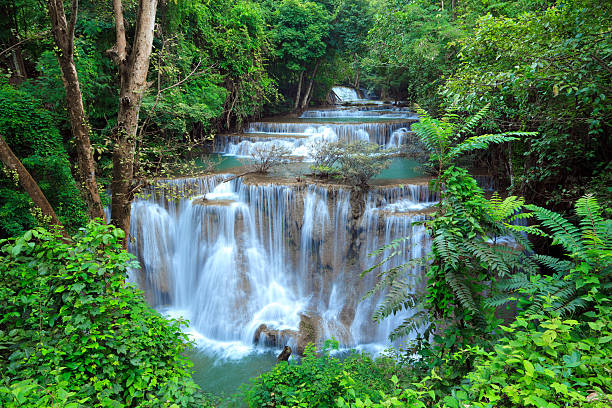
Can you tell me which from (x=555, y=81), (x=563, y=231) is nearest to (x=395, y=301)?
(x=563, y=231)

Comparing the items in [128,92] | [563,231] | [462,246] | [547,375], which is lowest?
[547,375]

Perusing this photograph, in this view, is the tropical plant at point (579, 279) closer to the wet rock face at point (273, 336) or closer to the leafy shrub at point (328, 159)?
the wet rock face at point (273, 336)

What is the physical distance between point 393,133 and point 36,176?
1301 cm

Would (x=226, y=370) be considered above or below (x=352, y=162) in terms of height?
below

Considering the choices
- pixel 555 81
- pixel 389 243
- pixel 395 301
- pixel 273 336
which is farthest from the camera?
pixel 273 336

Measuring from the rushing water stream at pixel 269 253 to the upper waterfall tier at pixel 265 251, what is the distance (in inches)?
1.1

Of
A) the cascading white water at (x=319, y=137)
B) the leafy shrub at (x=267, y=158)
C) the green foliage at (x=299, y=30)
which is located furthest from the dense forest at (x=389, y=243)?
the green foliage at (x=299, y=30)

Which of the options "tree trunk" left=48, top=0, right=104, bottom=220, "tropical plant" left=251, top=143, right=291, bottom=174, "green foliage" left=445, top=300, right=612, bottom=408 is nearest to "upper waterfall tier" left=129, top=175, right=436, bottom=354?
"tropical plant" left=251, top=143, right=291, bottom=174

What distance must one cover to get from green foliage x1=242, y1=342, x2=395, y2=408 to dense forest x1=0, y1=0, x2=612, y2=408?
3 centimetres

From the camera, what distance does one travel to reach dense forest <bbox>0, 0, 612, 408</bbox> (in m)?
2.59

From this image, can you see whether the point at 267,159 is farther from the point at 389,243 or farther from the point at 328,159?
the point at 389,243

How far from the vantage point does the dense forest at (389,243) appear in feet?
8.50

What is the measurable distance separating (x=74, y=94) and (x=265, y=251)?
6198mm

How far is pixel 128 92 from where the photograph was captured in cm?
511
